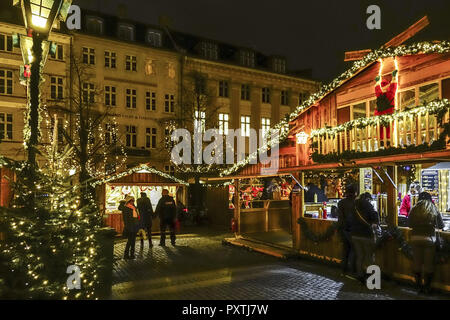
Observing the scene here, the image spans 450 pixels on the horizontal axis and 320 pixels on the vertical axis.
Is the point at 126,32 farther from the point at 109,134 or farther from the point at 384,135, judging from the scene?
the point at 384,135

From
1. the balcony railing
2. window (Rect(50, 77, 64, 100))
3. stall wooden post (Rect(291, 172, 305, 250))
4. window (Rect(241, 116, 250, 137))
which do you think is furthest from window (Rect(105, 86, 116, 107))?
the balcony railing

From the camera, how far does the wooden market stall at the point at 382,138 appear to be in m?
8.23

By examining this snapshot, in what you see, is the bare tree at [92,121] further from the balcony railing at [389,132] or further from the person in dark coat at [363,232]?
the person in dark coat at [363,232]

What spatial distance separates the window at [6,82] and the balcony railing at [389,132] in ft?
74.6

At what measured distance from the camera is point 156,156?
30781 mm

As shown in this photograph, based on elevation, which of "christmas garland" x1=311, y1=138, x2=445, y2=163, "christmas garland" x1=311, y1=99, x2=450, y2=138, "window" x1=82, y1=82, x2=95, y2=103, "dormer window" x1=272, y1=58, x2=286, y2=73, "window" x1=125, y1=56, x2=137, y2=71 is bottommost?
"christmas garland" x1=311, y1=138, x2=445, y2=163

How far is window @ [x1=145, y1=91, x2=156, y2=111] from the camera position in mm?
30734

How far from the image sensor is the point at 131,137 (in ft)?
98.3

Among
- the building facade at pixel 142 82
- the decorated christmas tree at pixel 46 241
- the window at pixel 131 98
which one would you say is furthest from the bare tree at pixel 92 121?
the decorated christmas tree at pixel 46 241

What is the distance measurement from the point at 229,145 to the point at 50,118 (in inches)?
560

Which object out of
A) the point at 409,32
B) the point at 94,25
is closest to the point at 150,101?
the point at 94,25

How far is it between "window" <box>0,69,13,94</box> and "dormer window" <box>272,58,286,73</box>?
22.4m

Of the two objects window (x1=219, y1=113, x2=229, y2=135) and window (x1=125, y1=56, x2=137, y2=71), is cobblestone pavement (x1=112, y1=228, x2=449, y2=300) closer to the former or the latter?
window (x1=125, y1=56, x2=137, y2=71)
